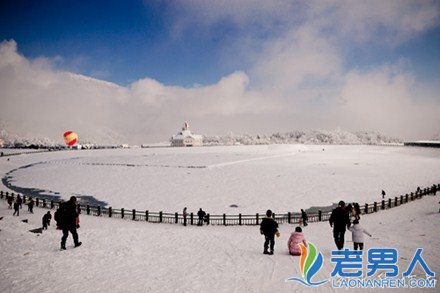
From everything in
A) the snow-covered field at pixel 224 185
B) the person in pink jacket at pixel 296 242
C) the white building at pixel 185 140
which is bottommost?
the snow-covered field at pixel 224 185

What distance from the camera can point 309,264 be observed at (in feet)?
31.7

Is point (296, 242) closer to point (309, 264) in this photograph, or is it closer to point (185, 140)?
point (309, 264)

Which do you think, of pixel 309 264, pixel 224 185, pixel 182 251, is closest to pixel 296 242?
pixel 309 264

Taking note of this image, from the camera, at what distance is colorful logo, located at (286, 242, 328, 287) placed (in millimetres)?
8633

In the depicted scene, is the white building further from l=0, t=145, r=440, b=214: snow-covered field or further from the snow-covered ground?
the snow-covered ground

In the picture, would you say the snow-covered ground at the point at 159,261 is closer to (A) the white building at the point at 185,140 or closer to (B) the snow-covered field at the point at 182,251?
(B) the snow-covered field at the point at 182,251

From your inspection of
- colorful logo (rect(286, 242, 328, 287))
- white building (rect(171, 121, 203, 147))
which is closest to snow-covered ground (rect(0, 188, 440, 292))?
colorful logo (rect(286, 242, 328, 287))

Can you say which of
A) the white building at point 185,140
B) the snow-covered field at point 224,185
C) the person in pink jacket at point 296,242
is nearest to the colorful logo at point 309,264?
the person in pink jacket at point 296,242

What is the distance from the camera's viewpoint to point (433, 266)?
380 inches

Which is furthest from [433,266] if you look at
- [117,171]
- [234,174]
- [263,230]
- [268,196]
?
[117,171]

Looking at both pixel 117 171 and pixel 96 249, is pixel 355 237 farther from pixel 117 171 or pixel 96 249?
pixel 117 171

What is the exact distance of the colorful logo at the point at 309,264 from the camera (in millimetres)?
8633

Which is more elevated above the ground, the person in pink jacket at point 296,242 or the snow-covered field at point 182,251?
the person in pink jacket at point 296,242

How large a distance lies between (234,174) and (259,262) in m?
36.8
